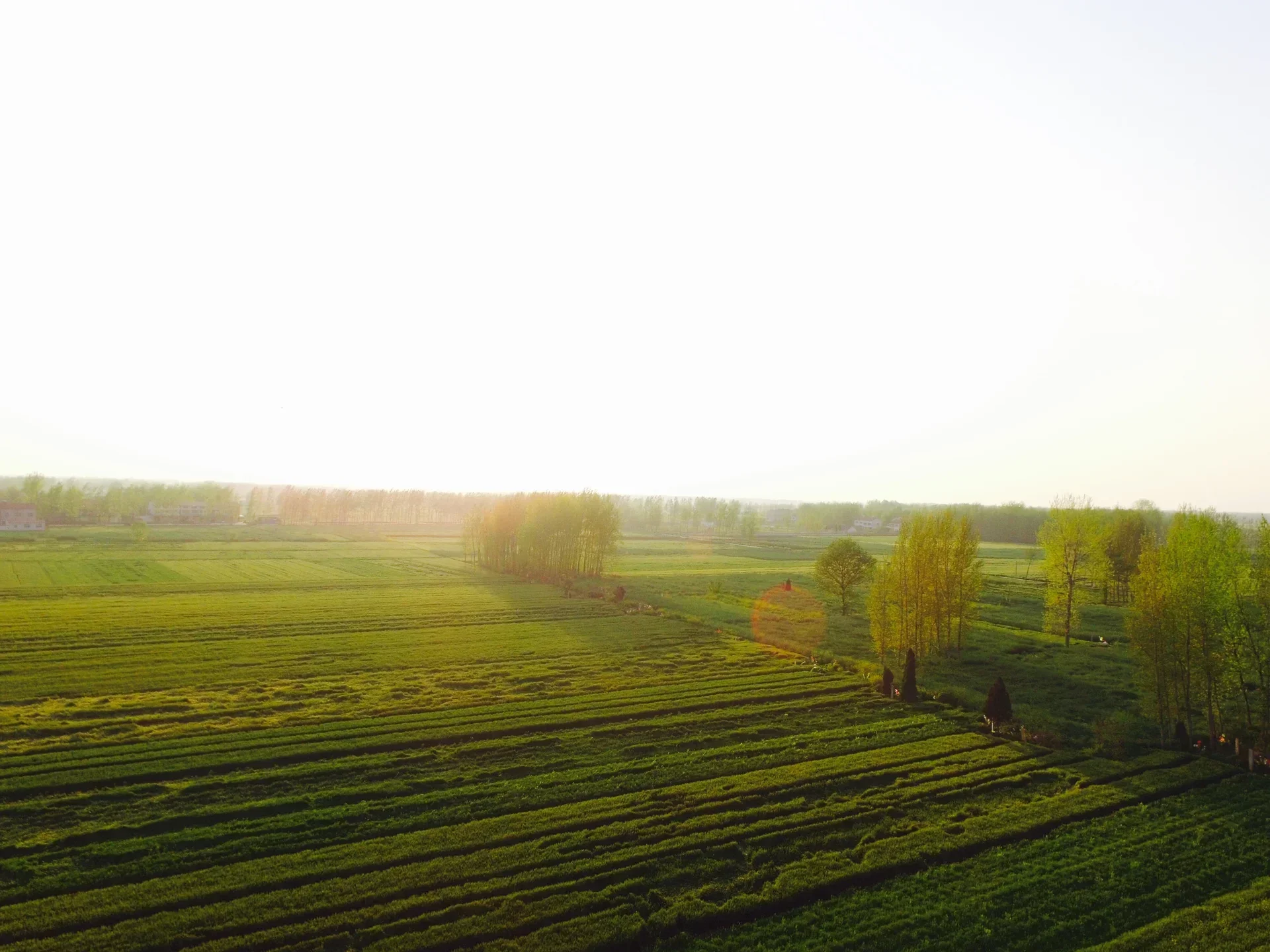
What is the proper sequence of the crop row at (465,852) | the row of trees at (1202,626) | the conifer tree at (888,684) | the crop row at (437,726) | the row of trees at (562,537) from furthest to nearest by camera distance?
the row of trees at (562,537) → the conifer tree at (888,684) → the row of trees at (1202,626) → the crop row at (437,726) → the crop row at (465,852)

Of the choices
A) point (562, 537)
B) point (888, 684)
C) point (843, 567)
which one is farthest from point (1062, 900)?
point (562, 537)

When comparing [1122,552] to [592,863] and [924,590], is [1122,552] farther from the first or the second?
[592,863]

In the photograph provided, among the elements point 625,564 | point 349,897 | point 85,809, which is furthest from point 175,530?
point 349,897

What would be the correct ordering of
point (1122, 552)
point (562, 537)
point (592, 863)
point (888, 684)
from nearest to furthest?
point (592, 863) → point (888, 684) → point (1122, 552) → point (562, 537)

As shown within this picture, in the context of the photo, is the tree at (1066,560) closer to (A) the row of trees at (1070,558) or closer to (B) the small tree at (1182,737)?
(A) the row of trees at (1070,558)

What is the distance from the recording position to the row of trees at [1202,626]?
1411 inches

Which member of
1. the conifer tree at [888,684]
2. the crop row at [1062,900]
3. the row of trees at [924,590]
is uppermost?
the row of trees at [924,590]

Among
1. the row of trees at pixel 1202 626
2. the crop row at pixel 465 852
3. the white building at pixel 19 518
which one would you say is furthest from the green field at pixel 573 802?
the white building at pixel 19 518

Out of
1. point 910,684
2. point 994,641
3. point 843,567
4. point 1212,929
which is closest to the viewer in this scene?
point 1212,929

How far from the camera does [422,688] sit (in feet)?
137

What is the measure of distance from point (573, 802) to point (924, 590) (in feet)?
114

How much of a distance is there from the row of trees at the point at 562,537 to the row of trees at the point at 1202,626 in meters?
63.2

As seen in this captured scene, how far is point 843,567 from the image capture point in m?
71.8

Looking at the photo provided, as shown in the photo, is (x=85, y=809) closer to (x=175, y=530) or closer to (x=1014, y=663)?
(x=1014, y=663)
